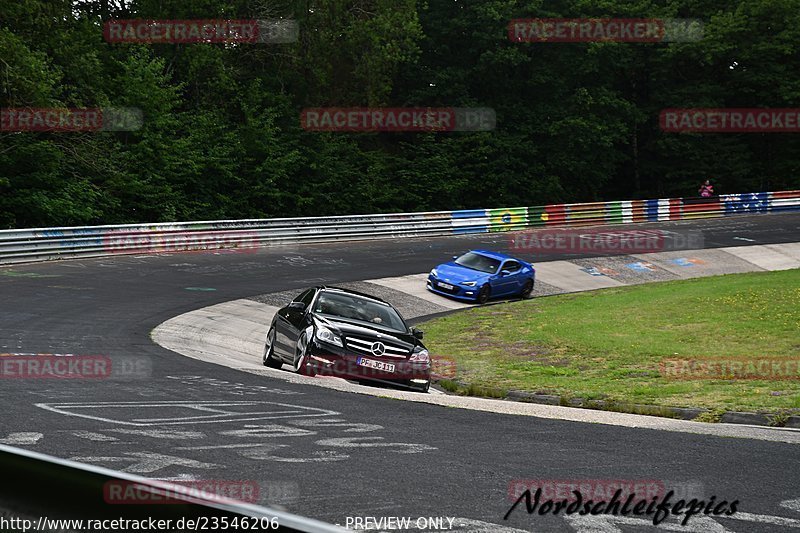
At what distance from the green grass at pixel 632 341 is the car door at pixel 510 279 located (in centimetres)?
69

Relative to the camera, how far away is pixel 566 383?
15242 millimetres

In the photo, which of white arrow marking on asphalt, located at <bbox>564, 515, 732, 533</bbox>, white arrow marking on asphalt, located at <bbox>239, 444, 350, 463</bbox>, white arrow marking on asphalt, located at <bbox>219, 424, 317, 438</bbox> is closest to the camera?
white arrow marking on asphalt, located at <bbox>564, 515, 732, 533</bbox>

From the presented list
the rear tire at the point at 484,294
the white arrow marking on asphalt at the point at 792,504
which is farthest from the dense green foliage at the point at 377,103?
the white arrow marking on asphalt at the point at 792,504

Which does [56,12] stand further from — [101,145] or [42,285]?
[42,285]

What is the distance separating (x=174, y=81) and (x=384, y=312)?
115 feet

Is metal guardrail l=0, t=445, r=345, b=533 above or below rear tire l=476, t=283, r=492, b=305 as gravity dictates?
above

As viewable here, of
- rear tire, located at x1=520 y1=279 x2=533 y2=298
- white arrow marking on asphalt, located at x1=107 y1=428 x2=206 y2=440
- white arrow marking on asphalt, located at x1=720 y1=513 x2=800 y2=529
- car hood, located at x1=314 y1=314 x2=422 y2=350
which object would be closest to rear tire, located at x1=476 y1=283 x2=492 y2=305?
rear tire, located at x1=520 y1=279 x2=533 y2=298

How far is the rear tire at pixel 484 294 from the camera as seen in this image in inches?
1136

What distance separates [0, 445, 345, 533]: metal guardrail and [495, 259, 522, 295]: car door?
26030mm

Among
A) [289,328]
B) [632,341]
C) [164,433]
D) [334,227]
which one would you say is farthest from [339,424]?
[334,227]

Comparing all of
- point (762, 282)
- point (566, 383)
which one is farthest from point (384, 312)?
point (762, 282)

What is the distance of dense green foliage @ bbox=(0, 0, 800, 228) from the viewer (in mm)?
36938

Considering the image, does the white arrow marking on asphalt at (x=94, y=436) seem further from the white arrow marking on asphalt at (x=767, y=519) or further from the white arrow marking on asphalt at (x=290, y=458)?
the white arrow marking on asphalt at (x=767, y=519)

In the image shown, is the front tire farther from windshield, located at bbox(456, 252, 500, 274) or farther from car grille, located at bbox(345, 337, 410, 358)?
windshield, located at bbox(456, 252, 500, 274)
